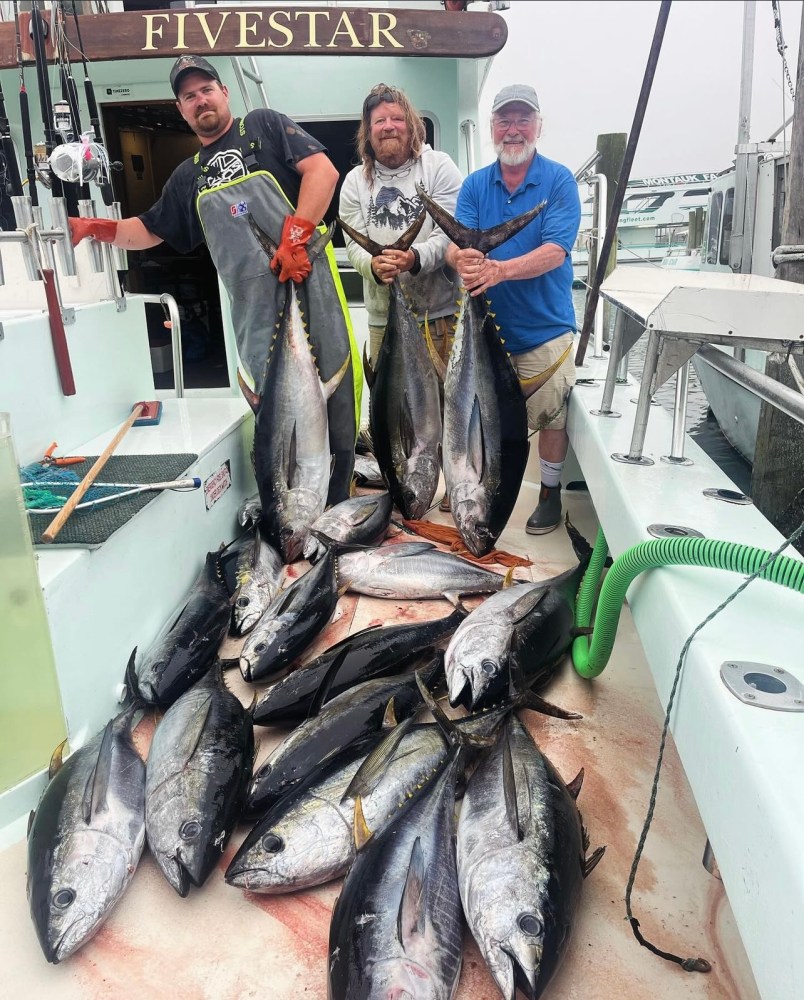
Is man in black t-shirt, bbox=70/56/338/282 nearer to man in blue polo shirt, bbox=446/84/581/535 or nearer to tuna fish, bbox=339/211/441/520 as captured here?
tuna fish, bbox=339/211/441/520

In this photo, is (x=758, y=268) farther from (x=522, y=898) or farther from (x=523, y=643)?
(x=522, y=898)

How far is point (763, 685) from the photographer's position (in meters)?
1.23

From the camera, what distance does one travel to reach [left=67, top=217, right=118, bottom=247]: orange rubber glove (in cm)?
313

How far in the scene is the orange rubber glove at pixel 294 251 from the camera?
3.10 metres

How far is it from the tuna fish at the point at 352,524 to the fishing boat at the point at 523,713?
→ 186mm

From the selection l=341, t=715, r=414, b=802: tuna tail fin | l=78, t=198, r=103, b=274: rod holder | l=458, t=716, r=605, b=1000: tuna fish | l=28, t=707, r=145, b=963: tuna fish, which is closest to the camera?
l=458, t=716, r=605, b=1000: tuna fish

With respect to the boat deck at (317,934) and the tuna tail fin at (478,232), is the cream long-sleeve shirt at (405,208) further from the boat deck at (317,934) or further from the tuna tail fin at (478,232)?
the boat deck at (317,934)

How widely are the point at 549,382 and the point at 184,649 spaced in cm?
210

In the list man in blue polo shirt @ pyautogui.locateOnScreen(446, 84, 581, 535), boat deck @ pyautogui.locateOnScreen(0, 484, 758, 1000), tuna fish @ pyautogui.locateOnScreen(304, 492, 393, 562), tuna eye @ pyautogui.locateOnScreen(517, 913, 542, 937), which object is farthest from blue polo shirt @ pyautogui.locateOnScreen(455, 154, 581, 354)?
tuna eye @ pyautogui.locateOnScreen(517, 913, 542, 937)

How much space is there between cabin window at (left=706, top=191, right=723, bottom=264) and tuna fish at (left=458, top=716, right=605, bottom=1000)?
919 cm

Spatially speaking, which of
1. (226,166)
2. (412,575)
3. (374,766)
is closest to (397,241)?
(226,166)

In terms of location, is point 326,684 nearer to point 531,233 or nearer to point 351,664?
point 351,664

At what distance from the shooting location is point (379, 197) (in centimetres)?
343

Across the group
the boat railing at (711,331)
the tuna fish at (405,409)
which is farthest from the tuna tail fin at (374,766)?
the tuna fish at (405,409)
